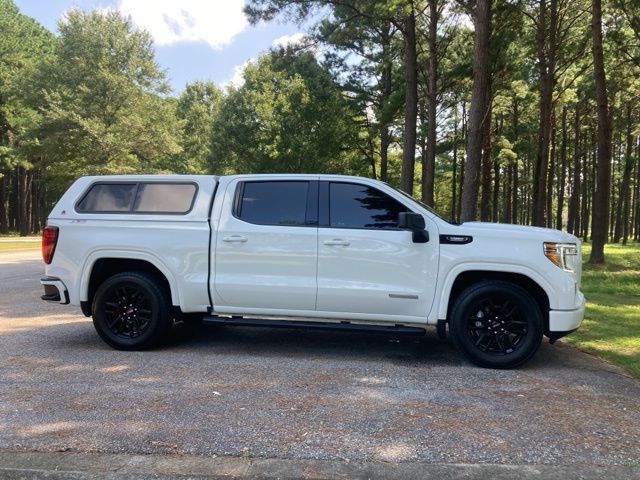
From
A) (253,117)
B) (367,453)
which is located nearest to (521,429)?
(367,453)

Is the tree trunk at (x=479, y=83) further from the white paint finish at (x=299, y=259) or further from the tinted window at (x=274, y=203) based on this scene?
the tinted window at (x=274, y=203)

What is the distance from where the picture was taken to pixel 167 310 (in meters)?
5.81

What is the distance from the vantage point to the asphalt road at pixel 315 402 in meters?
3.41

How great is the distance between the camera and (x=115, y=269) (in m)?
6.11

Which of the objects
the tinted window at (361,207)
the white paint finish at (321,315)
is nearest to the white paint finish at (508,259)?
the white paint finish at (321,315)

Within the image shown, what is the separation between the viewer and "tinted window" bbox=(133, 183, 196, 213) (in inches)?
232

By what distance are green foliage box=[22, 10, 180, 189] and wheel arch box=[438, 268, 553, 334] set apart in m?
31.7

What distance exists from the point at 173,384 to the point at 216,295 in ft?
4.22

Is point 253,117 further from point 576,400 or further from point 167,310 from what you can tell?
point 576,400

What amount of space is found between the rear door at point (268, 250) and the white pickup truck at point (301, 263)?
0.5 inches

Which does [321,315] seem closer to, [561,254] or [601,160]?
[561,254]

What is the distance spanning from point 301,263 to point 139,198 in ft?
6.95

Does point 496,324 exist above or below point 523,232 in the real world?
below

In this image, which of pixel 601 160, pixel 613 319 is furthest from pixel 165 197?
pixel 601 160
